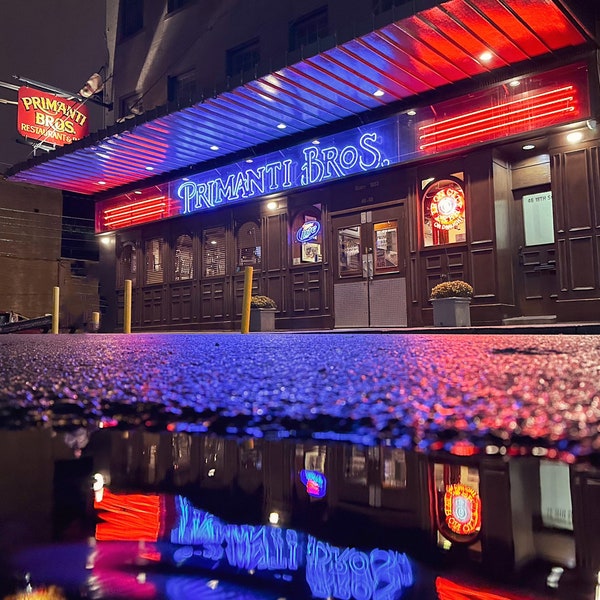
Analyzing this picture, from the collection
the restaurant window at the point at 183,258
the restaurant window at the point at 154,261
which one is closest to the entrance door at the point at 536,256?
the restaurant window at the point at 183,258

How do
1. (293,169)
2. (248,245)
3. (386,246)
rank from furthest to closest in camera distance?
(248,245), (293,169), (386,246)

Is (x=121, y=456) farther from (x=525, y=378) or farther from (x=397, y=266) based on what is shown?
(x=397, y=266)

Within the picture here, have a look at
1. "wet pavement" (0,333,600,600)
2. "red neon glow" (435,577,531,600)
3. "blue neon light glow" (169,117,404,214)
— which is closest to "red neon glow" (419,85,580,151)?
"blue neon light glow" (169,117,404,214)

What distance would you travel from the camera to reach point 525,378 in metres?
1.00

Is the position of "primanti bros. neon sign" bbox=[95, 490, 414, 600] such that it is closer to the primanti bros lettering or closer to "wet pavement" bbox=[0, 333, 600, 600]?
"wet pavement" bbox=[0, 333, 600, 600]

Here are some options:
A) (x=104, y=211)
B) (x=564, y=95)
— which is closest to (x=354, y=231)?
(x=564, y=95)

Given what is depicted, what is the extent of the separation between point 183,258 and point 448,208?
810 centimetres

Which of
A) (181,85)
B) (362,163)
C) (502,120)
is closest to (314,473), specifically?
(502,120)

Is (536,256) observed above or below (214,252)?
below

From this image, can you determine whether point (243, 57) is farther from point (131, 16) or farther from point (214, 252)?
point (131, 16)

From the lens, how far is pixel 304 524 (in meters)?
0.36

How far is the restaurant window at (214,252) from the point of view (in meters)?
14.3

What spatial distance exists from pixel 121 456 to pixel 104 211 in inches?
735

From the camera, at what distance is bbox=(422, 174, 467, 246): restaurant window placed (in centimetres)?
1024
